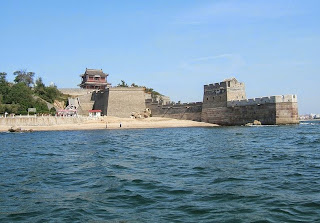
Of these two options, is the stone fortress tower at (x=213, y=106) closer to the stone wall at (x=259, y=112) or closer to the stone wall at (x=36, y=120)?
the stone wall at (x=259, y=112)

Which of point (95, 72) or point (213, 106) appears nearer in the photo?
point (213, 106)

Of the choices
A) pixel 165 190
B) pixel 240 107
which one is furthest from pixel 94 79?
pixel 165 190

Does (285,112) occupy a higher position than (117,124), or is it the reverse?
(285,112)

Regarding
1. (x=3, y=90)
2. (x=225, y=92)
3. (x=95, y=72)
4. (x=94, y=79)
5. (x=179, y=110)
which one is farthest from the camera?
(x=95, y=72)

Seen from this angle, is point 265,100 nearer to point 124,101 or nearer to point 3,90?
point 124,101

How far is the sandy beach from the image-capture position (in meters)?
41.1

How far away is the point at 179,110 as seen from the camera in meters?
49.7

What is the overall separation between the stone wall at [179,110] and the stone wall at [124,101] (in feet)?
7.56

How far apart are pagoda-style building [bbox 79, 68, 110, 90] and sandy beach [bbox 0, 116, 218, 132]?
20454 mm

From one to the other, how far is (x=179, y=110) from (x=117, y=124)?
9.71 metres

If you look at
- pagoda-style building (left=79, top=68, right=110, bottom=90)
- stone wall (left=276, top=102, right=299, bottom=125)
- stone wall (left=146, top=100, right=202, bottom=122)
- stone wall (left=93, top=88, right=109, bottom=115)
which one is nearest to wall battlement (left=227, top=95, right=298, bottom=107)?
stone wall (left=276, top=102, right=299, bottom=125)

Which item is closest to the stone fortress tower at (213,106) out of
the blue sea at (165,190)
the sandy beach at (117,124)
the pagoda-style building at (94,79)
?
the sandy beach at (117,124)

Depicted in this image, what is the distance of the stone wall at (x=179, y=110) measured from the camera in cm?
4794

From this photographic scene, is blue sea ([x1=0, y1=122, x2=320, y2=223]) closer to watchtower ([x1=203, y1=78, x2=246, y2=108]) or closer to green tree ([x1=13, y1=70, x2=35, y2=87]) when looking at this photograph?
watchtower ([x1=203, y1=78, x2=246, y2=108])
